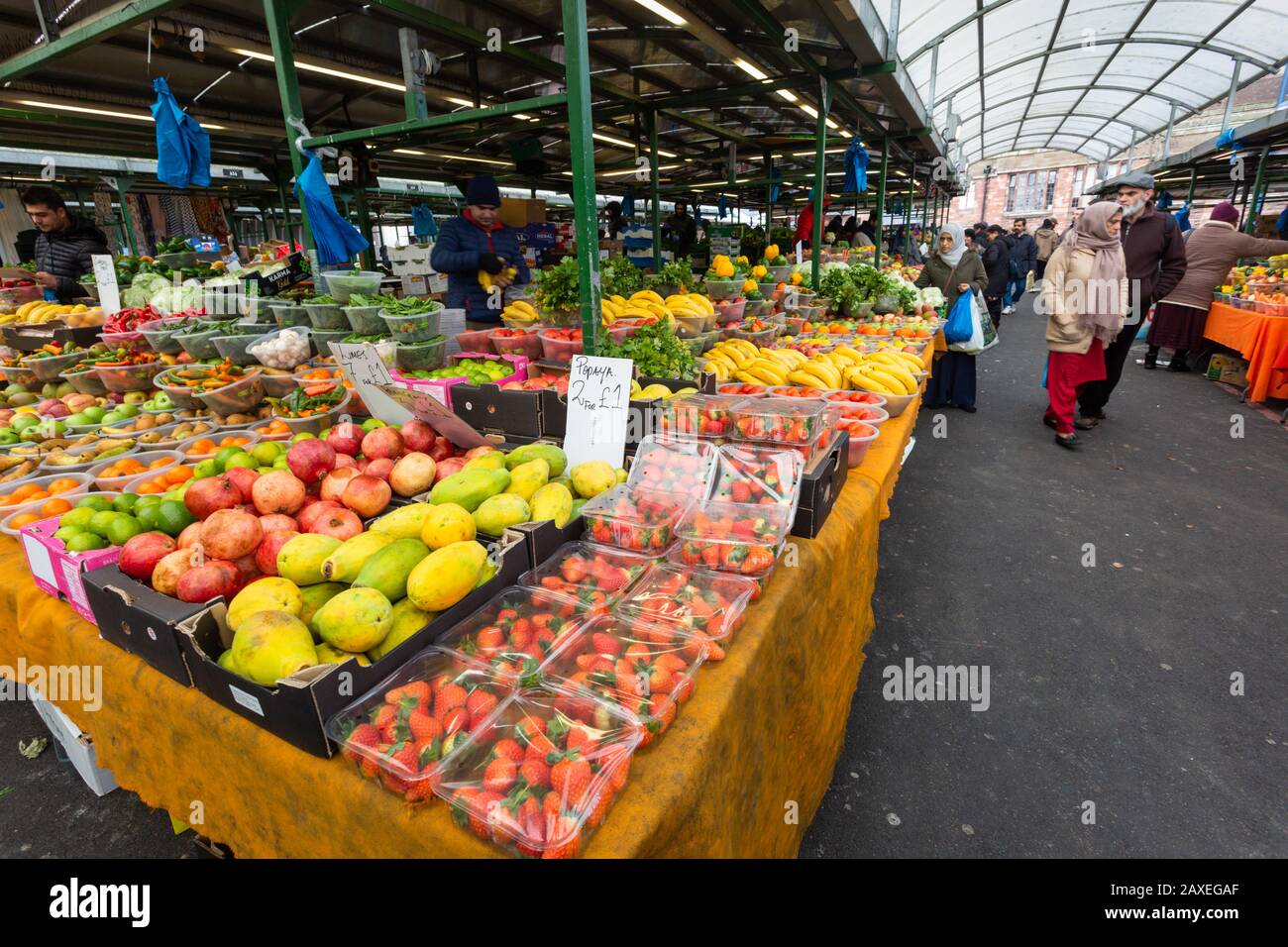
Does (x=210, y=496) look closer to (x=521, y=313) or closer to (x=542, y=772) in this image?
(x=542, y=772)

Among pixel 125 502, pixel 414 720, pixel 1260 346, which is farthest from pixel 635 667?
pixel 1260 346

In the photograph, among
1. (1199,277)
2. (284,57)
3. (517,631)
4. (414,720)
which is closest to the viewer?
(414,720)

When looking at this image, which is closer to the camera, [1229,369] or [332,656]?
[332,656]

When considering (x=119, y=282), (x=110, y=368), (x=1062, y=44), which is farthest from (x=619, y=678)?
(x=1062, y=44)

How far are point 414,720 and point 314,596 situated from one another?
0.56m

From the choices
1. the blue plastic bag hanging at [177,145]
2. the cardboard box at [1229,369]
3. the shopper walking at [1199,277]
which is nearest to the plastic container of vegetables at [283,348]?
the blue plastic bag hanging at [177,145]

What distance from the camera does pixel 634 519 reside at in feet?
6.08

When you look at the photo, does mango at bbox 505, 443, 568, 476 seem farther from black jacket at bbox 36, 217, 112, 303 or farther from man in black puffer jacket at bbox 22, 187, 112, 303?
black jacket at bbox 36, 217, 112, 303

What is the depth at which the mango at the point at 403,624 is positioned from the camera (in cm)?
138

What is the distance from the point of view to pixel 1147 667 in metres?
3.17

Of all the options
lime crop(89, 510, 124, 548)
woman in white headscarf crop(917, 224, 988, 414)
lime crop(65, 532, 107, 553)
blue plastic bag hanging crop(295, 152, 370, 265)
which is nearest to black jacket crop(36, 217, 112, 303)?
blue plastic bag hanging crop(295, 152, 370, 265)

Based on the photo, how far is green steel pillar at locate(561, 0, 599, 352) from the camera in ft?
7.98

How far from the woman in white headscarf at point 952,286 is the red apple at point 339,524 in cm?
712
